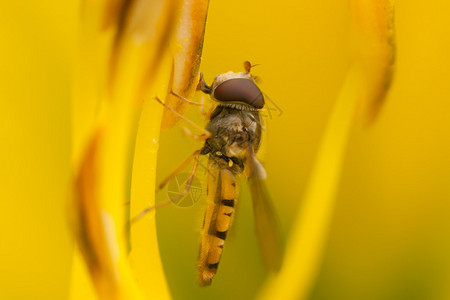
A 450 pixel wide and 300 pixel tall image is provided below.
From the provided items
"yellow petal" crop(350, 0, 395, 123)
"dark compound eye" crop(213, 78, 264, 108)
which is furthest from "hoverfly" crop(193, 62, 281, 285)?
"yellow petal" crop(350, 0, 395, 123)

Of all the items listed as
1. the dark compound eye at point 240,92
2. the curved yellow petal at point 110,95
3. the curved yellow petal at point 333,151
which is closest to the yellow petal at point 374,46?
the curved yellow petal at point 333,151

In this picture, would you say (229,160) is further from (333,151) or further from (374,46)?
(374,46)

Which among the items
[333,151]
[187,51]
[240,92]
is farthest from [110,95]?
[333,151]

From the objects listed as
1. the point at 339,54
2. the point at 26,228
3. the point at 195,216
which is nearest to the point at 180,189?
the point at 195,216

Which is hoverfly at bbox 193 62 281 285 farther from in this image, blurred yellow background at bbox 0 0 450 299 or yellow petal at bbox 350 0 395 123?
yellow petal at bbox 350 0 395 123

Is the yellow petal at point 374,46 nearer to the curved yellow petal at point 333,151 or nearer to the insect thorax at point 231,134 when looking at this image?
the curved yellow petal at point 333,151

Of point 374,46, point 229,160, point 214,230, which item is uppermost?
point 374,46
